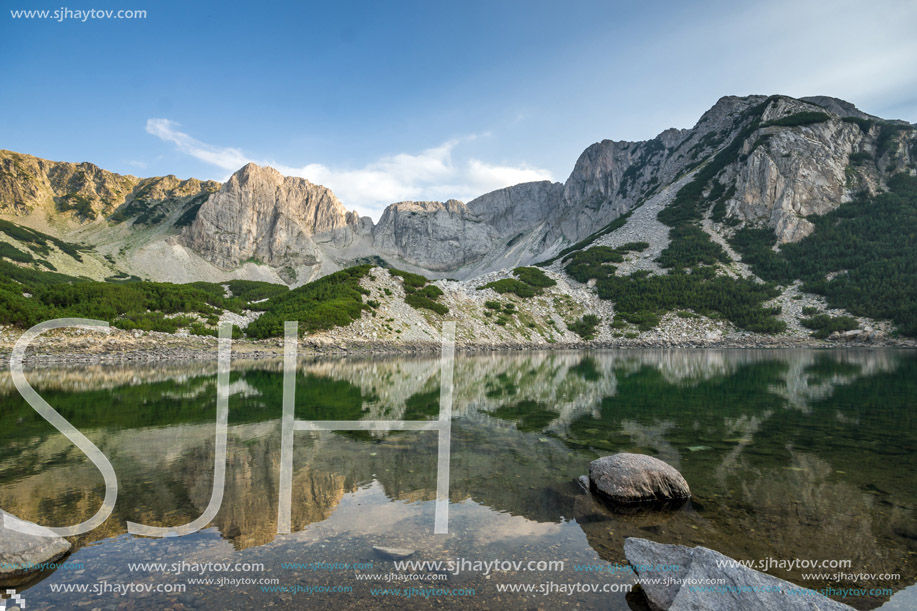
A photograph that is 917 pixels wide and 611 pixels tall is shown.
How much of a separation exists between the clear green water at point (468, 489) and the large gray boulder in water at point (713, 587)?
0.50m

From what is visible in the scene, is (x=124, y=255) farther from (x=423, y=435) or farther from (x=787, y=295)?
(x=787, y=295)

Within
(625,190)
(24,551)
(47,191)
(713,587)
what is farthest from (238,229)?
(713,587)

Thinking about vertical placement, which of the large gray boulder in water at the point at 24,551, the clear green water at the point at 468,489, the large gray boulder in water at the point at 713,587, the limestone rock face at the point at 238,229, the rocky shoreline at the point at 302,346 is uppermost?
the limestone rock face at the point at 238,229

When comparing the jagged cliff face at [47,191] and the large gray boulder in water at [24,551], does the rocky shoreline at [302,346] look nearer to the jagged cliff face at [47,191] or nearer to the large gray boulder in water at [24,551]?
the large gray boulder in water at [24,551]

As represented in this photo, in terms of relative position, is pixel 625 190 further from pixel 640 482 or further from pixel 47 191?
pixel 47 191

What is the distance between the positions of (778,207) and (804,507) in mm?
114710

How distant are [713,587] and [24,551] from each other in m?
9.19

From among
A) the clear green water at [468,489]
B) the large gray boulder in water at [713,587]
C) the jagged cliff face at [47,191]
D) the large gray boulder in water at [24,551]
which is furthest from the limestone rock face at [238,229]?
the large gray boulder in water at [713,587]

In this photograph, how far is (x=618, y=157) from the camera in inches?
7219

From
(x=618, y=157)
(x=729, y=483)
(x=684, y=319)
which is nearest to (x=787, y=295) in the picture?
(x=684, y=319)

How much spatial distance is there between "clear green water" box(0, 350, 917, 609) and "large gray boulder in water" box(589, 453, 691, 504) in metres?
0.42

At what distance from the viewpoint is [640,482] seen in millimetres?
8898

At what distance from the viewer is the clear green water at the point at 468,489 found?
5.96 meters

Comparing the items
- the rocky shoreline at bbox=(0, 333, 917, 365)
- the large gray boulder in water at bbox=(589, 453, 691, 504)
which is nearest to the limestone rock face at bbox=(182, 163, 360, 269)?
the rocky shoreline at bbox=(0, 333, 917, 365)
